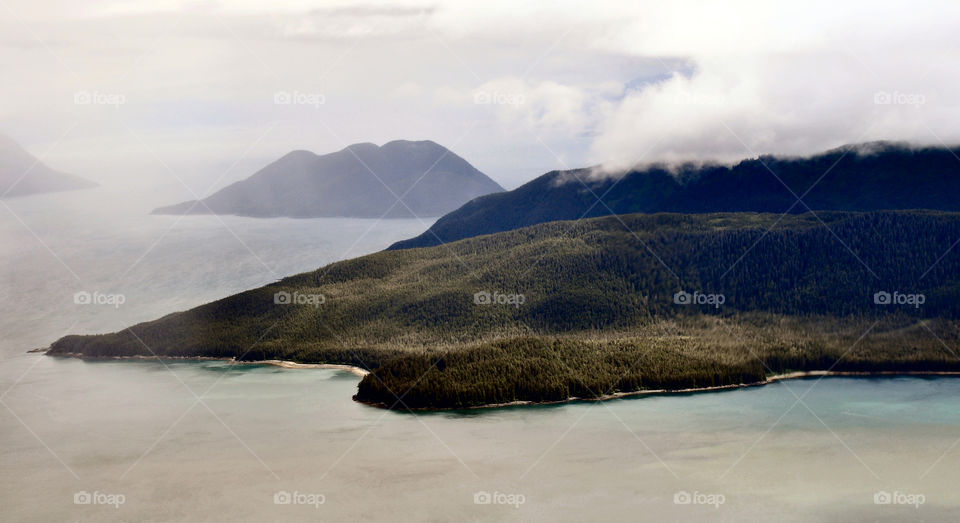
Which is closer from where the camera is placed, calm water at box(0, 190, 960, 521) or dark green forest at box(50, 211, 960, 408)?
calm water at box(0, 190, 960, 521)

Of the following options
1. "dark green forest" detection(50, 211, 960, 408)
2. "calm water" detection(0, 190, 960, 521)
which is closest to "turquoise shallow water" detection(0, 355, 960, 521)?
"calm water" detection(0, 190, 960, 521)

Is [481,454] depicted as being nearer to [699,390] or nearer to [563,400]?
[563,400]

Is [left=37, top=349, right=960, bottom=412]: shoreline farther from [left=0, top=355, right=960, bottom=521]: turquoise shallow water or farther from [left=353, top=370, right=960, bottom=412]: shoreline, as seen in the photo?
[left=0, top=355, right=960, bottom=521]: turquoise shallow water

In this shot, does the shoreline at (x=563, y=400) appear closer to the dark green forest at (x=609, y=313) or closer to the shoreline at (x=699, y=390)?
the shoreline at (x=699, y=390)

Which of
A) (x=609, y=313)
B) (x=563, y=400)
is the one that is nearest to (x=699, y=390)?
(x=563, y=400)

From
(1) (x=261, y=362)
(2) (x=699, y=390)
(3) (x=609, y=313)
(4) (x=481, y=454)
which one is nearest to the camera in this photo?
(4) (x=481, y=454)

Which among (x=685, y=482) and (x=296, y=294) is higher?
(x=296, y=294)

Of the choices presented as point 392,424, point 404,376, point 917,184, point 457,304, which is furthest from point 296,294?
point 917,184

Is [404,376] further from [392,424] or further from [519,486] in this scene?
[519,486]
